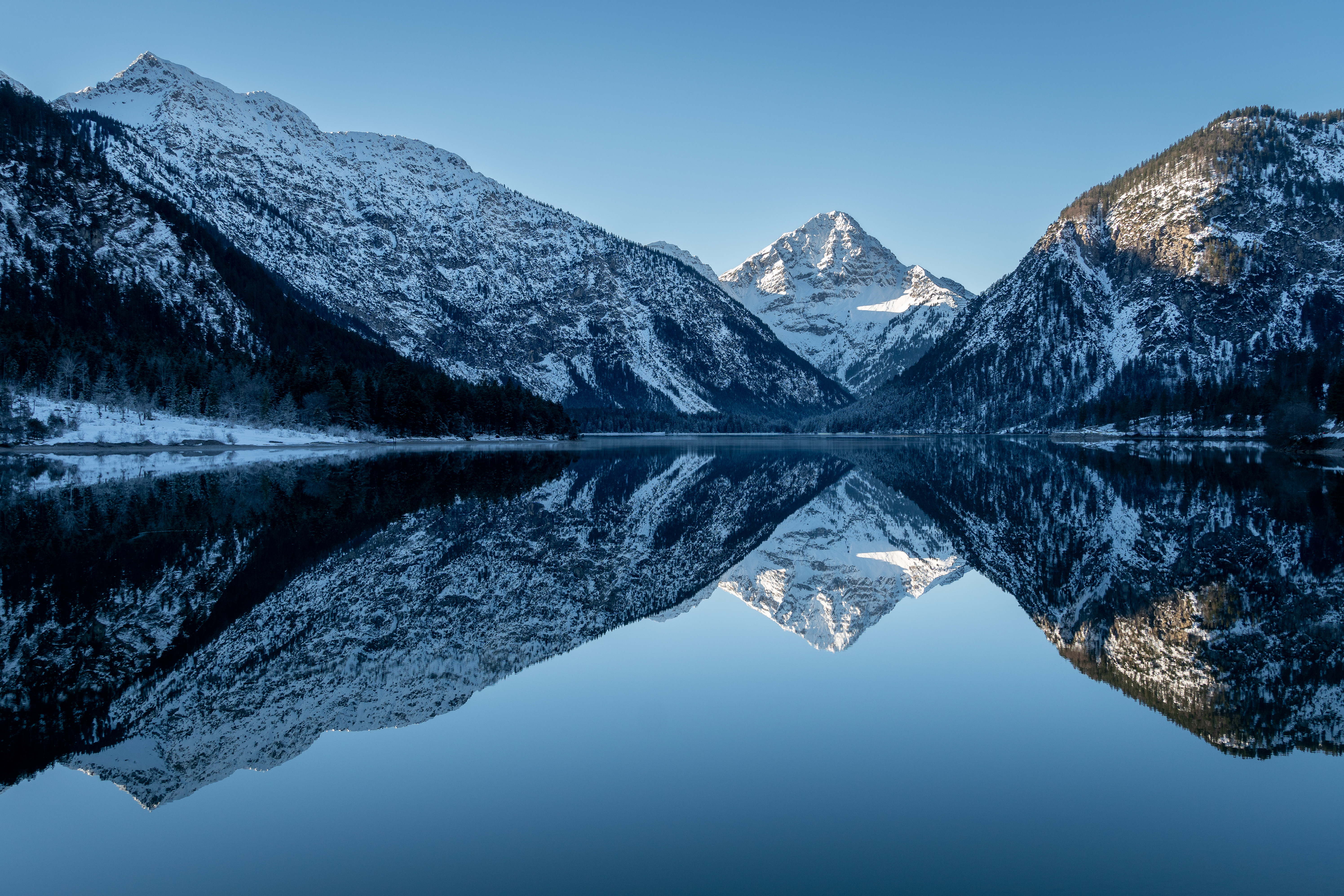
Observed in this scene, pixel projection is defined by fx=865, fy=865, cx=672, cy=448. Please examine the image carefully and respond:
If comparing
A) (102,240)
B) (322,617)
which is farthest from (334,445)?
Answer: (322,617)

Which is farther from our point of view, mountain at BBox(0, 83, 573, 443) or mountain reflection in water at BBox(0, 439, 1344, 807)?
mountain at BBox(0, 83, 573, 443)

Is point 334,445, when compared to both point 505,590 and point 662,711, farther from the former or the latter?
point 662,711

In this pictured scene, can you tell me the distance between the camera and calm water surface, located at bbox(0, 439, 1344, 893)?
9.29 metres

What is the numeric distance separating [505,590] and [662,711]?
10461 mm

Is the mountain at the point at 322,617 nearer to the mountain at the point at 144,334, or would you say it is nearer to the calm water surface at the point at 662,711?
the calm water surface at the point at 662,711

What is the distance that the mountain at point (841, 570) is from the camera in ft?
71.2

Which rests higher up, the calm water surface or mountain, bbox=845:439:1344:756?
mountain, bbox=845:439:1344:756

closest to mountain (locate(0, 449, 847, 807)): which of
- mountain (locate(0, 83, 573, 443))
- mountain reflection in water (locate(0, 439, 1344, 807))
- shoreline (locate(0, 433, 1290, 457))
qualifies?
mountain reflection in water (locate(0, 439, 1344, 807))

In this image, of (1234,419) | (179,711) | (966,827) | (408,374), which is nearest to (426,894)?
(966,827)

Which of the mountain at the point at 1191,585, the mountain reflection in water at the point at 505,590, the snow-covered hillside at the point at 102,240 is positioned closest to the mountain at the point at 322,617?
the mountain reflection in water at the point at 505,590

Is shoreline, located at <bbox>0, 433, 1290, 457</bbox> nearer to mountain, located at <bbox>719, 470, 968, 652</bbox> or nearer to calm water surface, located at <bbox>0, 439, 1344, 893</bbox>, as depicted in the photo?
calm water surface, located at <bbox>0, 439, 1344, 893</bbox>

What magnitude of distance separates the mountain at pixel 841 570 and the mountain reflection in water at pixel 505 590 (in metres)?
0.15

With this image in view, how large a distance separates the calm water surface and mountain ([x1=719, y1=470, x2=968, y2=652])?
0.22 m

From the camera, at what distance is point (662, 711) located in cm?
1420
